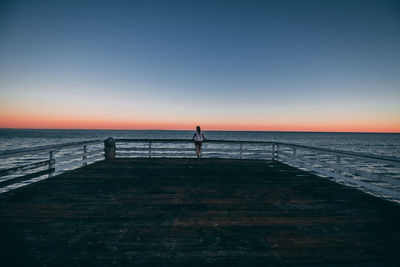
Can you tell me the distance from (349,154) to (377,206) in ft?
4.80

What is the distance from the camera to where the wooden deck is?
106 inches

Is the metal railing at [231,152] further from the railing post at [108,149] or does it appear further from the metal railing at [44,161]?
the railing post at [108,149]

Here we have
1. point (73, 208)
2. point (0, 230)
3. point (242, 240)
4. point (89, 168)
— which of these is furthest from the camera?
point (89, 168)

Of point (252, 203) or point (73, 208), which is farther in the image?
point (252, 203)

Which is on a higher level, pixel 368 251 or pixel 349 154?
pixel 349 154

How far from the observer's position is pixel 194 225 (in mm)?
3562

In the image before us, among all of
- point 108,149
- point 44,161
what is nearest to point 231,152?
point 44,161

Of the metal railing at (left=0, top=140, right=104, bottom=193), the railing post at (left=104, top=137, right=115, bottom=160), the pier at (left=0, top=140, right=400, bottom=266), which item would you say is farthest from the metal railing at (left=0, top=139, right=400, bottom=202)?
the pier at (left=0, top=140, right=400, bottom=266)

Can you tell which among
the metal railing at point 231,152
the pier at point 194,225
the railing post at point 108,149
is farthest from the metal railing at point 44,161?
the railing post at point 108,149

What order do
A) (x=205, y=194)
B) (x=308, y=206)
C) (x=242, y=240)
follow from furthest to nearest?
(x=205, y=194)
(x=308, y=206)
(x=242, y=240)

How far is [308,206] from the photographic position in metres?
4.58

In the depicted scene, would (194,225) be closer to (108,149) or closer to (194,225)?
(194,225)

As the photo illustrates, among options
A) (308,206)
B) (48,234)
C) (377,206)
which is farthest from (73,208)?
(377,206)

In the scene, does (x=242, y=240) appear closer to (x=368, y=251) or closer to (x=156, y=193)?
(x=368, y=251)
